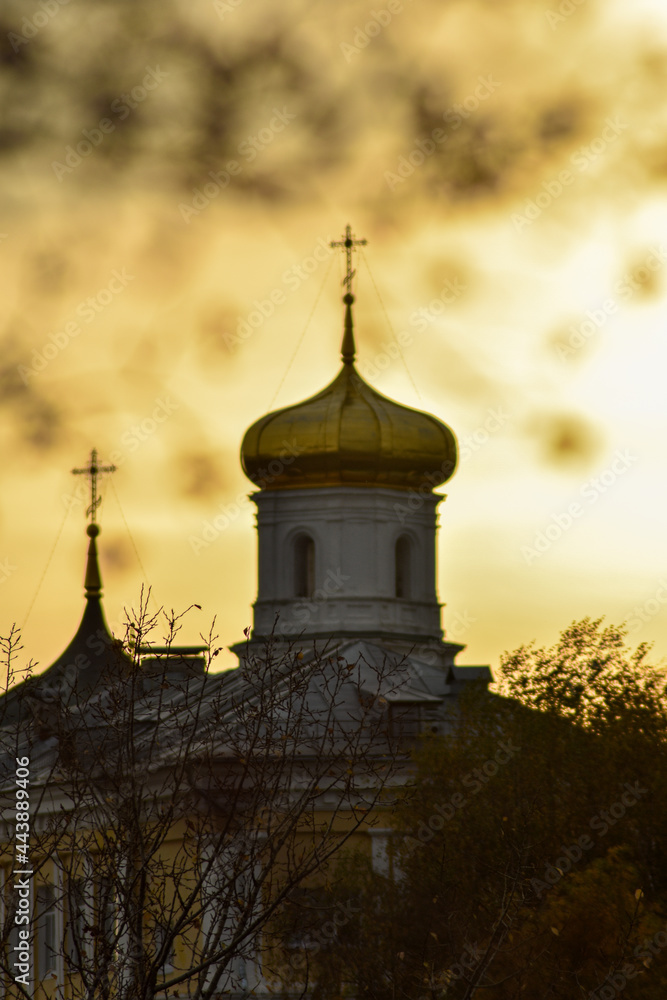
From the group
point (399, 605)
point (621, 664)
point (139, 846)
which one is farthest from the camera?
point (399, 605)

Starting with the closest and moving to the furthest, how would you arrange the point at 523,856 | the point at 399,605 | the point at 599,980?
the point at 523,856, the point at 599,980, the point at 399,605

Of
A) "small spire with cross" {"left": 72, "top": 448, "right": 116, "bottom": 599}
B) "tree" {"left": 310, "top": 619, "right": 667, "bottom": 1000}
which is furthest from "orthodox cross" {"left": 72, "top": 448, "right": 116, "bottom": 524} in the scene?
"tree" {"left": 310, "top": 619, "right": 667, "bottom": 1000}

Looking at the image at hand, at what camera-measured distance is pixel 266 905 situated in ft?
39.0

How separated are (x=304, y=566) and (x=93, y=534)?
32.3 ft

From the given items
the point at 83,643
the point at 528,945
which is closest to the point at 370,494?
the point at 83,643

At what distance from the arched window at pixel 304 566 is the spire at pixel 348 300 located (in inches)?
181

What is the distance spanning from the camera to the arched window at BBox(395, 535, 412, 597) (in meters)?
→ 48.4

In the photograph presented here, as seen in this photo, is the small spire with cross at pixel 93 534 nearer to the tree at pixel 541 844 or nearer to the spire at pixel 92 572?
the spire at pixel 92 572

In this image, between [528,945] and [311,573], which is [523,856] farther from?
[311,573]

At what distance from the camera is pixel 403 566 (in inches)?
1917

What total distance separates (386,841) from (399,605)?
58.6 feet

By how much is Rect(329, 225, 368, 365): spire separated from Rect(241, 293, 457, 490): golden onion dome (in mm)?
790

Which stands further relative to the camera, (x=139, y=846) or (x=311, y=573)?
(x=311, y=573)

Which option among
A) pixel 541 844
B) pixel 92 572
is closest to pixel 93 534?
pixel 92 572
